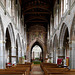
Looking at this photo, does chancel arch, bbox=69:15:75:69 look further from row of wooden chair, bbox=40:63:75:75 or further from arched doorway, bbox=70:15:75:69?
row of wooden chair, bbox=40:63:75:75

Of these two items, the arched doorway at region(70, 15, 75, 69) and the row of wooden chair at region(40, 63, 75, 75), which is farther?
the arched doorway at region(70, 15, 75, 69)

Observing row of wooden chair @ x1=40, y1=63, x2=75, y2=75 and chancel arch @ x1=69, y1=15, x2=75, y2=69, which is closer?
row of wooden chair @ x1=40, y1=63, x2=75, y2=75

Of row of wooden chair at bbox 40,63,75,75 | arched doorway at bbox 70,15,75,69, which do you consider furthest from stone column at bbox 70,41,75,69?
row of wooden chair at bbox 40,63,75,75

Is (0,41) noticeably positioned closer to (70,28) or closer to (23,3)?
(70,28)

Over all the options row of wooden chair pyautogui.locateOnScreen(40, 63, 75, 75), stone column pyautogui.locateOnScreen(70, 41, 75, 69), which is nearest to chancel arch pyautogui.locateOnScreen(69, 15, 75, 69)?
stone column pyautogui.locateOnScreen(70, 41, 75, 69)

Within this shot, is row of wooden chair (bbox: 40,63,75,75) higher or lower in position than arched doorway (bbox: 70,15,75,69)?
lower

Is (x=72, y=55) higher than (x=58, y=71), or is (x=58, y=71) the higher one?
(x=72, y=55)

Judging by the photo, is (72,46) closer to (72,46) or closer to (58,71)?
(72,46)

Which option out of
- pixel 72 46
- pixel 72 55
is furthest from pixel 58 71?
pixel 72 46

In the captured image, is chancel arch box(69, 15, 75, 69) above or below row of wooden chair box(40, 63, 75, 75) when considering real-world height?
above

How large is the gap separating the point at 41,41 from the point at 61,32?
17.5 meters

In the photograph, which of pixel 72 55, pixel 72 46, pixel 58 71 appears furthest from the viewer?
pixel 72 46

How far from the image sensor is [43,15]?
30984mm

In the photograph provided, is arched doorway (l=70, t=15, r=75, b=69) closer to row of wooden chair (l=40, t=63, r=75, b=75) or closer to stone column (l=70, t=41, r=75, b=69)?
stone column (l=70, t=41, r=75, b=69)
